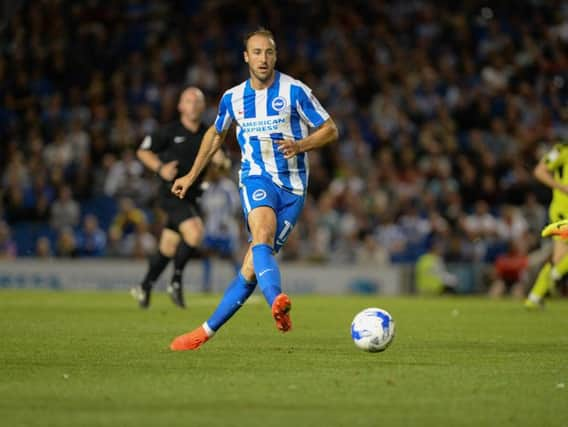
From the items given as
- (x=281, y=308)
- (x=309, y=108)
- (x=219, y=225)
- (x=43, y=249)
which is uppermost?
(x=309, y=108)

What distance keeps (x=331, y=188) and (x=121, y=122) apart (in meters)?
4.85

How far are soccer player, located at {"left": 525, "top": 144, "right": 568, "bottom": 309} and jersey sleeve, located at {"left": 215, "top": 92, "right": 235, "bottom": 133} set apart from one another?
6209 mm

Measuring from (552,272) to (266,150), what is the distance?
737 cm

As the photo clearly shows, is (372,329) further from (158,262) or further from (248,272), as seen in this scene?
(158,262)

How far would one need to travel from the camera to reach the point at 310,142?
8.40 meters

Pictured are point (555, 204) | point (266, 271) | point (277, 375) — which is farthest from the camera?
point (555, 204)

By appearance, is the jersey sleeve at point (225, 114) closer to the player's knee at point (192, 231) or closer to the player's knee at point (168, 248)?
the player's knee at point (192, 231)

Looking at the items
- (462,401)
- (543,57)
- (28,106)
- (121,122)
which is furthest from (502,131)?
(462,401)

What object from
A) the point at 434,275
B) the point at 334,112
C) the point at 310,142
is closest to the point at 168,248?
the point at 310,142

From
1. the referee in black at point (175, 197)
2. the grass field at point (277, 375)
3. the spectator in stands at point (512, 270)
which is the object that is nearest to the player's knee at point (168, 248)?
the referee in black at point (175, 197)

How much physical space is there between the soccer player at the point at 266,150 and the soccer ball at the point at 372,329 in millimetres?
772

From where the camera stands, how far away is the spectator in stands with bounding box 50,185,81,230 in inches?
918

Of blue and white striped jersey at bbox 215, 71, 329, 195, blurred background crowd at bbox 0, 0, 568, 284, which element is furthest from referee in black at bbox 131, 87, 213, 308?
blurred background crowd at bbox 0, 0, 568, 284

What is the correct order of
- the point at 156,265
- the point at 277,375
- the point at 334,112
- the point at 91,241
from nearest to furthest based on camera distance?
the point at 277,375
the point at 156,265
the point at 91,241
the point at 334,112
